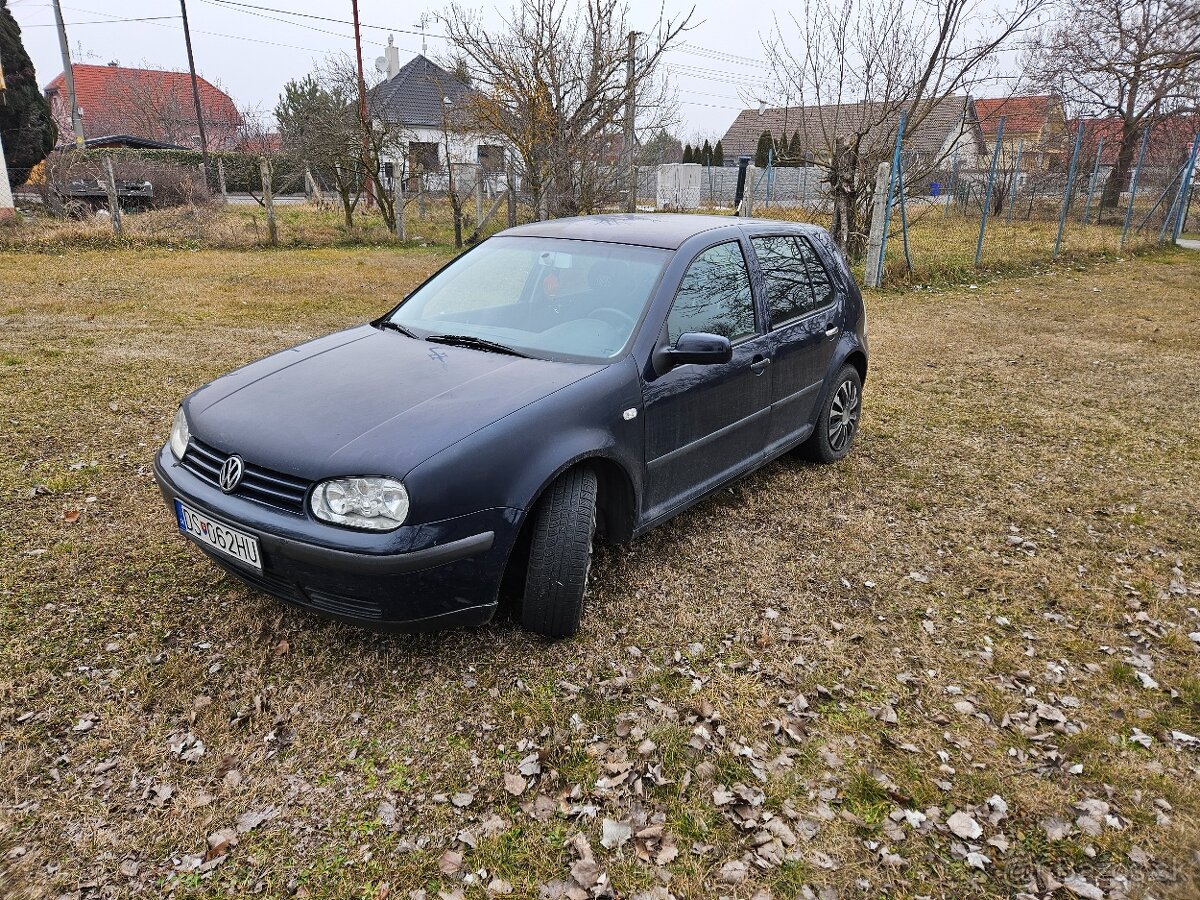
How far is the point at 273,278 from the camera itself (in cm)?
1159

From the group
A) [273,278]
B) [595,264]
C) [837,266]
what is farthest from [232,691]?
[273,278]

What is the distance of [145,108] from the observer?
131 feet

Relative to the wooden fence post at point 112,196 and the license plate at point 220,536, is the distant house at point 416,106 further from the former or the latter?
the license plate at point 220,536

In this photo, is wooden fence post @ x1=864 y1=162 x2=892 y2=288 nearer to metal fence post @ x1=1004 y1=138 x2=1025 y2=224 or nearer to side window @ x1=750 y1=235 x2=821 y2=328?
metal fence post @ x1=1004 y1=138 x2=1025 y2=224

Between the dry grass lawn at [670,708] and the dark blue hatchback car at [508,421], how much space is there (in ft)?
1.31

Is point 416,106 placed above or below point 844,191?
above

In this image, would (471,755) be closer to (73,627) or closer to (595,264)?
(73,627)

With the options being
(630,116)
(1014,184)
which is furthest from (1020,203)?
(630,116)

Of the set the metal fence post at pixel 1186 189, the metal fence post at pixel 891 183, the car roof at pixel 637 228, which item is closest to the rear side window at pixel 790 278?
the car roof at pixel 637 228

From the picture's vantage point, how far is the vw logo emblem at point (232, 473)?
2705 millimetres

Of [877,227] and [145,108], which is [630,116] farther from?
[145,108]

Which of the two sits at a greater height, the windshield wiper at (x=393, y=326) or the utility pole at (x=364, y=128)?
the utility pole at (x=364, y=128)

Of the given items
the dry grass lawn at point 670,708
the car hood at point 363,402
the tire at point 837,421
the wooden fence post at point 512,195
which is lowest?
the dry grass lawn at point 670,708

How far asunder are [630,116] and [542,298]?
38.7ft
